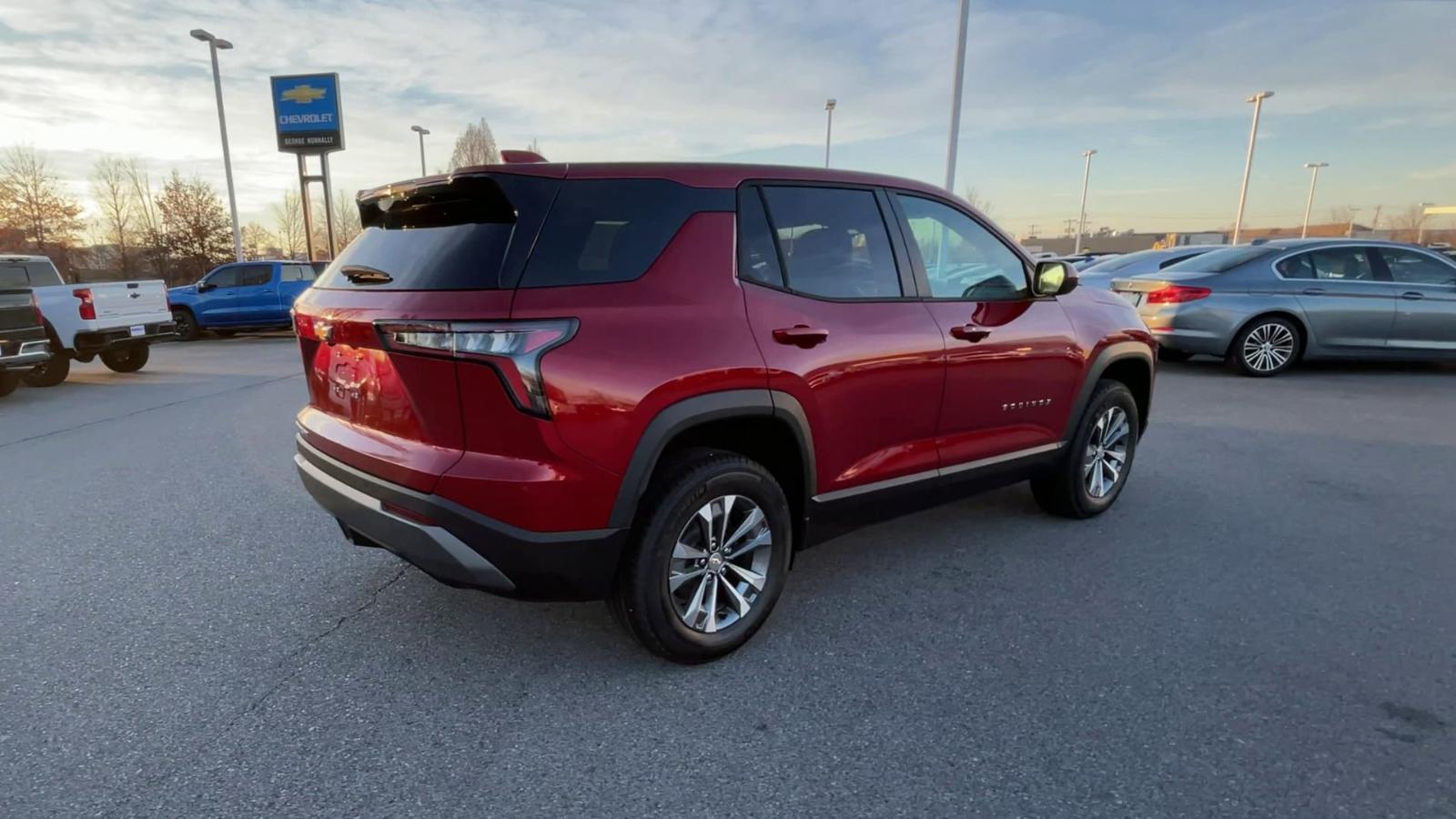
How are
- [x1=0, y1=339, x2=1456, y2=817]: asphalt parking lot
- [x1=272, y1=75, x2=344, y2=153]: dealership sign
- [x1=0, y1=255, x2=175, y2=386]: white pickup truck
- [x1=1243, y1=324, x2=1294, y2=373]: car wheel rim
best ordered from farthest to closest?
[x1=272, y1=75, x2=344, y2=153]: dealership sign → [x1=0, y1=255, x2=175, y2=386]: white pickup truck → [x1=1243, y1=324, x2=1294, y2=373]: car wheel rim → [x1=0, y1=339, x2=1456, y2=817]: asphalt parking lot

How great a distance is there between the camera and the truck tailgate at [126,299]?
1000cm

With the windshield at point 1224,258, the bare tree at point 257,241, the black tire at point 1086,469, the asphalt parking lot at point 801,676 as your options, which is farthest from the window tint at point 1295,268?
the bare tree at point 257,241

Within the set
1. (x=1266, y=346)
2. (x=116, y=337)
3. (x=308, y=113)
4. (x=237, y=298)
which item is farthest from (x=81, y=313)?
(x=308, y=113)

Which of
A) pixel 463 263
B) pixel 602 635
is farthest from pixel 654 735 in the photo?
pixel 463 263

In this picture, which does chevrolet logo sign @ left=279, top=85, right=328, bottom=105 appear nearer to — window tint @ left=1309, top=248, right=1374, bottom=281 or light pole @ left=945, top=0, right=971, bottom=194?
light pole @ left=945, top=0, right=971, bottom=194

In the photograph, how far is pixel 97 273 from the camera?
3294 centimetres

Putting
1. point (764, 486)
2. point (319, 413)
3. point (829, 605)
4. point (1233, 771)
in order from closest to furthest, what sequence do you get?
point (1233, 771), point (764, 486), point (319, 413), point (829, 605)

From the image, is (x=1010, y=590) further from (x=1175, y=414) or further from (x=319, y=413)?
(x=1175, y=414)

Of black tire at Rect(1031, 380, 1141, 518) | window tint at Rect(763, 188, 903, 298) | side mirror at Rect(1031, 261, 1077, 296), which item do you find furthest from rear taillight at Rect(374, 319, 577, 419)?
black tire at Rect(1031, 380, 1141, 518)

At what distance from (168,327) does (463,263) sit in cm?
1126

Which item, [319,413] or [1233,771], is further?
[319,413]

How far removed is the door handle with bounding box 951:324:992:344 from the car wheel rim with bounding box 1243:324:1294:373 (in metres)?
7.38

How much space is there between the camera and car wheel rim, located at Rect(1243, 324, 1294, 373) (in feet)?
29.4

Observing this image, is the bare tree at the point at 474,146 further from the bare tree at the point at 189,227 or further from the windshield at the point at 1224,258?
the windshield at the point at 1224,258
